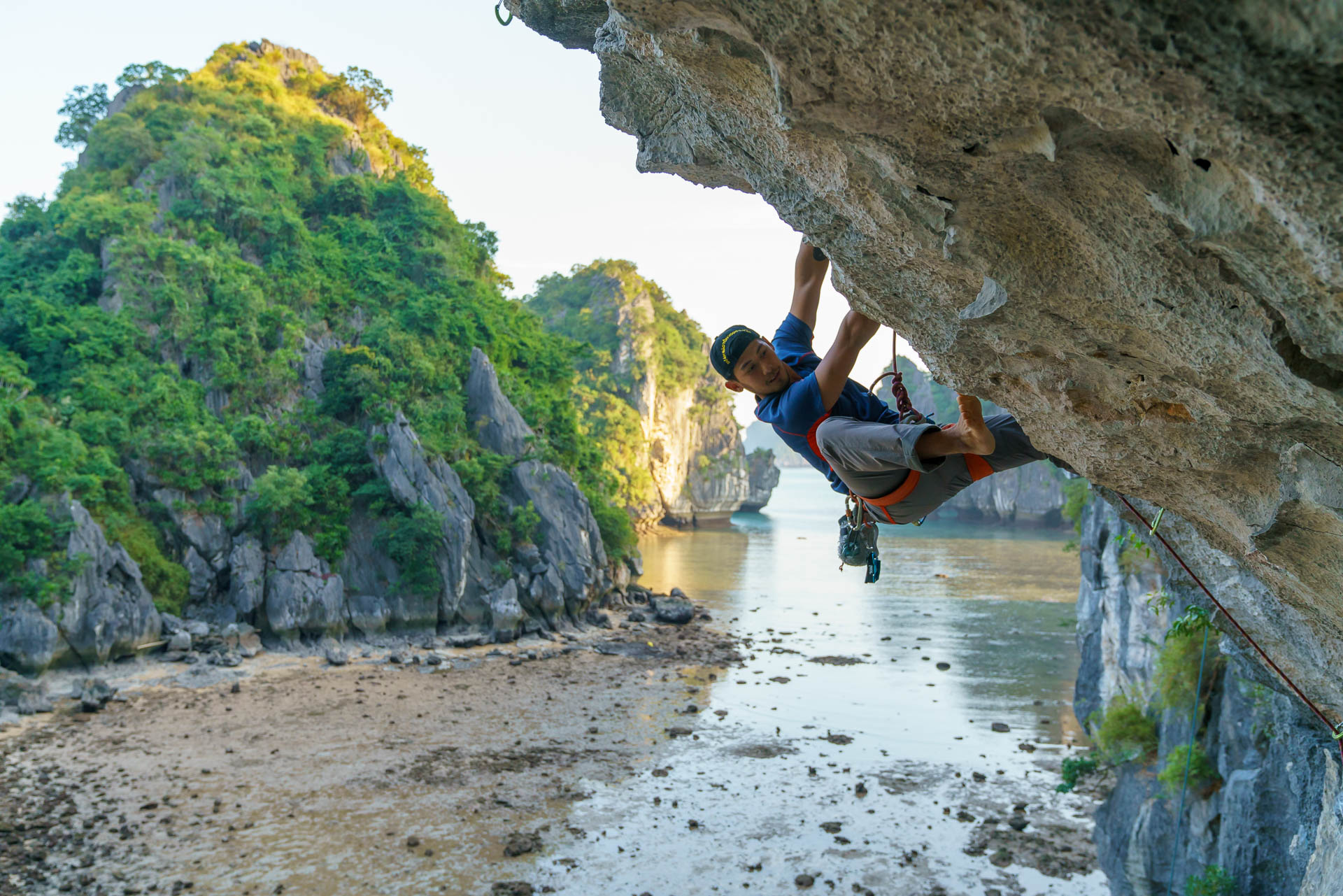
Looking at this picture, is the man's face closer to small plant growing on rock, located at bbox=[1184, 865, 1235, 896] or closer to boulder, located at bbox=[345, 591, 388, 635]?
small plant growing on rock, located at bbox=[1184, 865, 1235, 896]

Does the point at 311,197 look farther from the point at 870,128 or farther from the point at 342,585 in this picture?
the point at 870,128

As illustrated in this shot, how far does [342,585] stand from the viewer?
69.7 ft

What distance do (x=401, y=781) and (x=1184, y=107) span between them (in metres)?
13.2

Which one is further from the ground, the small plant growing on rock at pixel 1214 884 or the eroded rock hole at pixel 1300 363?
the eroded rock hole at pixel 1300 363

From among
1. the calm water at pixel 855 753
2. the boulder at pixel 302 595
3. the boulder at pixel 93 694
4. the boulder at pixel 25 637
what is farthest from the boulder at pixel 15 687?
the calm water at pixel 855 753

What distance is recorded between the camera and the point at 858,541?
416cm

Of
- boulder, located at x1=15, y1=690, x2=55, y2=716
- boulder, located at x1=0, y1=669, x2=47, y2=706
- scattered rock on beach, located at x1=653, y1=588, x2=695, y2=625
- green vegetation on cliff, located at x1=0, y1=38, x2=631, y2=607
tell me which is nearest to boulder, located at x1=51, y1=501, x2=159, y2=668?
boulder, located at x1=0, y1=669, x2=47, y2=706

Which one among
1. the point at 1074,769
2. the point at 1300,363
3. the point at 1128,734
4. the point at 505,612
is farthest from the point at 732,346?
the point at 505,612

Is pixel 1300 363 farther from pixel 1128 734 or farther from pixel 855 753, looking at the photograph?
pixel 855 753

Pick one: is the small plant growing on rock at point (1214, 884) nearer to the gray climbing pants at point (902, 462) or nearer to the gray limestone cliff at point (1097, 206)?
the gray limestone cliff at point (1097, 206)

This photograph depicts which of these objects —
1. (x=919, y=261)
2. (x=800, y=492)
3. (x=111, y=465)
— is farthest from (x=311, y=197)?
(x=800, y=492)

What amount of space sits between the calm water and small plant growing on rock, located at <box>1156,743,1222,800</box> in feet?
6.55

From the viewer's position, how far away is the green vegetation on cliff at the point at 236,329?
2083 centimetres

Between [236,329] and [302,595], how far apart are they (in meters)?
8.03
